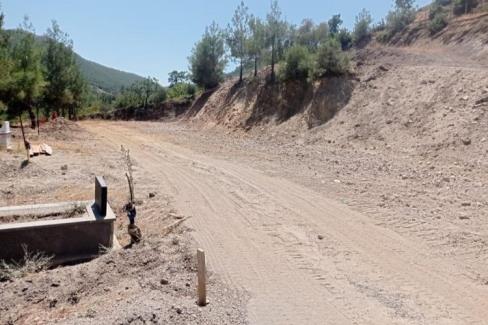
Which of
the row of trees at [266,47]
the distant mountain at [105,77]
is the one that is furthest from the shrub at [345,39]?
the distant mountain at [105,77]

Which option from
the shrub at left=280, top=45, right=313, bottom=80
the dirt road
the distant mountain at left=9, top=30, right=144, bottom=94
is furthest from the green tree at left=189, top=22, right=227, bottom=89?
the distant mountain at left=9, top=30, right=144, bottom=94

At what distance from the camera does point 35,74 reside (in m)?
18.8

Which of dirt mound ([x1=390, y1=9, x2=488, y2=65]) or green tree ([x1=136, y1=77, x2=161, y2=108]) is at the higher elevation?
dirt mound ([x1=390, y1=9, x2=488, y2=65])

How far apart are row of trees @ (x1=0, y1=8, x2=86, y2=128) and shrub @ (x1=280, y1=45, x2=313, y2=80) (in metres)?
12.1

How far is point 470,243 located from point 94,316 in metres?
5.36

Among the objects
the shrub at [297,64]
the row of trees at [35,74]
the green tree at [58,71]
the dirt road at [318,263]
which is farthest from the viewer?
the green tree at [58,71]

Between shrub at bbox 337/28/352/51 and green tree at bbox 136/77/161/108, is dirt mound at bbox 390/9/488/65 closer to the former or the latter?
shrub at bbox 337/28/352/51

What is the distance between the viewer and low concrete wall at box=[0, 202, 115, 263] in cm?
693

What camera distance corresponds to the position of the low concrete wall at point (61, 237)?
22.7 ft

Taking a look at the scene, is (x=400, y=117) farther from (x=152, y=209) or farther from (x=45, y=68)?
(x=45, y=68)

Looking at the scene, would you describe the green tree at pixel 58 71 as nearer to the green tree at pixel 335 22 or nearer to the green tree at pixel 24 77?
the green tree at pixel 24 77

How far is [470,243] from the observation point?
6.52 m

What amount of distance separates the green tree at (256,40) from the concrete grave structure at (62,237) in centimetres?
2286

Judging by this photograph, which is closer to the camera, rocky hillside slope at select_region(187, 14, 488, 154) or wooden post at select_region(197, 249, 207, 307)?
wooden post at select_region(197, 249, 207, 307)
